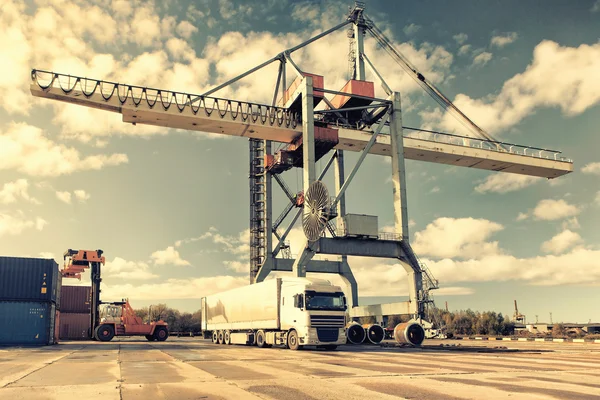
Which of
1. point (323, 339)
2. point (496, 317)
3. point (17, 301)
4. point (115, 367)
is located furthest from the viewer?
point (496, 317)

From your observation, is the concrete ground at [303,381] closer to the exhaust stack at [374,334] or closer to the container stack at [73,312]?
the exhaust stack at [374,334]

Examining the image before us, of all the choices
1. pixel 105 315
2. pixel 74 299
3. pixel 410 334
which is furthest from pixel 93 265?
pixel 410 334

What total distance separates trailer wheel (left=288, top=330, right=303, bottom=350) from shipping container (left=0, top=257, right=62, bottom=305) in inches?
753

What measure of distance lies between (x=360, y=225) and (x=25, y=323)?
2386cm

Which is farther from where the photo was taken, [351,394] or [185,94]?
[185,94]

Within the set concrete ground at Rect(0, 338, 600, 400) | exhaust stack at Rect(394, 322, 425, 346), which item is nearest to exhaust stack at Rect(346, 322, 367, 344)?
exhaust stack at Rect(394, 322, 425, 346)

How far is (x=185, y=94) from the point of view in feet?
123

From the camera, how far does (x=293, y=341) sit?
25.2 m

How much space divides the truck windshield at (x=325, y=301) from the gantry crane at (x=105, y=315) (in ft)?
73.2

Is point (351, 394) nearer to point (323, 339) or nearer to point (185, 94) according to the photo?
point (323, 339)

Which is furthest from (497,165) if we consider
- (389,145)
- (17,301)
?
(17,301)

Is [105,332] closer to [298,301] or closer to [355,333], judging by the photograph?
[355,333]

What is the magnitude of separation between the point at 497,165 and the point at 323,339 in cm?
3381

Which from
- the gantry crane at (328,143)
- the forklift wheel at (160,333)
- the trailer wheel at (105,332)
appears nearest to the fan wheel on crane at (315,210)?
the gantry crane at (328,143)
